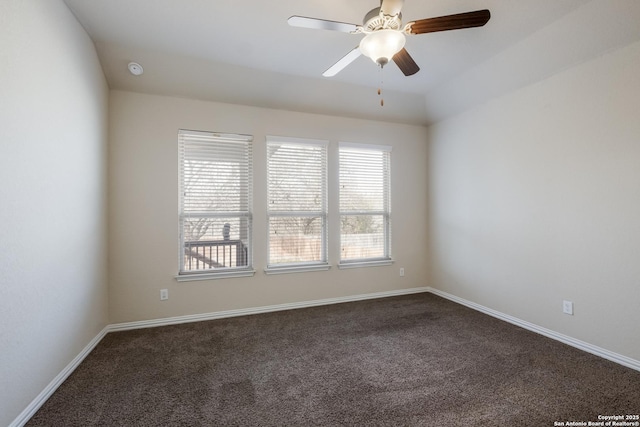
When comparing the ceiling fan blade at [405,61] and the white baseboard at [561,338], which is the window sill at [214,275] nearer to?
the ceiling fan blade at [405,61]

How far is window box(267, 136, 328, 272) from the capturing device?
388 centimetres

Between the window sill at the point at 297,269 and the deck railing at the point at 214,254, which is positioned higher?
the deck railing at the point at 214,254

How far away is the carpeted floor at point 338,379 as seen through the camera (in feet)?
6.08

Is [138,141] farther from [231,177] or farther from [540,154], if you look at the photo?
[540,154]

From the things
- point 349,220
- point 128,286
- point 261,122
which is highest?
point 261,122

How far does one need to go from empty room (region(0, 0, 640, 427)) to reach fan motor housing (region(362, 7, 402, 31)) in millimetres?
68

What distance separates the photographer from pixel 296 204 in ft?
13.1

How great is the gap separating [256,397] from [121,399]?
36.6 inches

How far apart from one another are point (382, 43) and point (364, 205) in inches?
105

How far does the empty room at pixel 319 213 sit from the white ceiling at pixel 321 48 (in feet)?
0.08

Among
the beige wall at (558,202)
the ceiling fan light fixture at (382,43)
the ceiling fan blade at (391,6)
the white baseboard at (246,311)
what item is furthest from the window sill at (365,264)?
the ceiling fan blade at (391,6)

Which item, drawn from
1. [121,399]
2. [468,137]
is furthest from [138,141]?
[468,137]

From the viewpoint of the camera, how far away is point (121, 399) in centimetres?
204

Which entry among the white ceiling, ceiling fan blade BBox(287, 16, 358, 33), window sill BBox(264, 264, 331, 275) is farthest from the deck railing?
ceiling fan blade BBox(287, 16, 358, 33)
